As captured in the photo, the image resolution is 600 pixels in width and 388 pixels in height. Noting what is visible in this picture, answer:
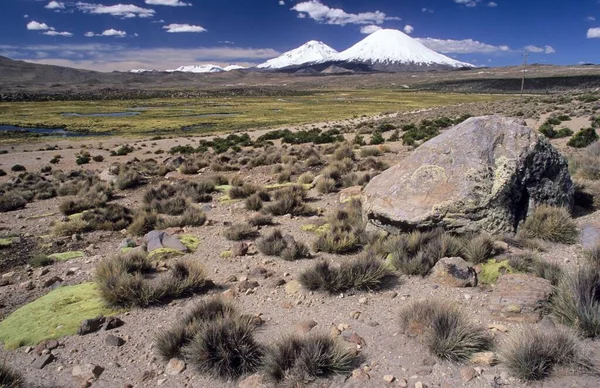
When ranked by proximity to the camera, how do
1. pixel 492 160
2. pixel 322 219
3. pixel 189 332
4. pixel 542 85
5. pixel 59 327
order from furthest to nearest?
pixel 542 85, pixel 322 219, pixel 492 160, pixel 59 327, pixel 189 332

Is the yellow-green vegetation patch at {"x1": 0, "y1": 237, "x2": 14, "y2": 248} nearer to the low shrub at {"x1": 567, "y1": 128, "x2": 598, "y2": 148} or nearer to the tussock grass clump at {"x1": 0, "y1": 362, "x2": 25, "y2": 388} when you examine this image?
the tussock grass clump at {"x1": 0, "y1": 362, "x2": 25, "y2": 388}

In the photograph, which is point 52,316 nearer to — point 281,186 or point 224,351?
point 224,351

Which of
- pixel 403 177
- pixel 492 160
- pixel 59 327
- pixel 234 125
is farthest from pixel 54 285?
pixel 234 125

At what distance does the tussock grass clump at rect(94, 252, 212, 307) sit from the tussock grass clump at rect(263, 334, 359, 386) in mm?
2284

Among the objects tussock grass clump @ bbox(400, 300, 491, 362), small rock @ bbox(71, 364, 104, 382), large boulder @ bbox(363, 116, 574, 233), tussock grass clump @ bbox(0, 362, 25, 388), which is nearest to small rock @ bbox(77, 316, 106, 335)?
small rock @ bbox(71, 364, 104, 382)

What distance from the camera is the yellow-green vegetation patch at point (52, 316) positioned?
523 centimetres

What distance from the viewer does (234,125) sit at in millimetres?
53406

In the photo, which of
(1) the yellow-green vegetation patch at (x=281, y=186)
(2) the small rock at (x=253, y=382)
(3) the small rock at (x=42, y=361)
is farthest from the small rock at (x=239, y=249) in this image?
(1) the yellow-green vegetation patch at (x=281, y=186)

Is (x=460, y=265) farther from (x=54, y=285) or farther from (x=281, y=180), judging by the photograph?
(x=281, y=180)

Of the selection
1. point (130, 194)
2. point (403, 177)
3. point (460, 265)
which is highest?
point (403, 177)

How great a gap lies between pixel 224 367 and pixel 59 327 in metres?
2.65

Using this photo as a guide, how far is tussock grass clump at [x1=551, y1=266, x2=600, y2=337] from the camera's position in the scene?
416 cm

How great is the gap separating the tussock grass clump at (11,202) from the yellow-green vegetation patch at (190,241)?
840 centimetres

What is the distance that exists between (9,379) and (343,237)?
17.4ft
